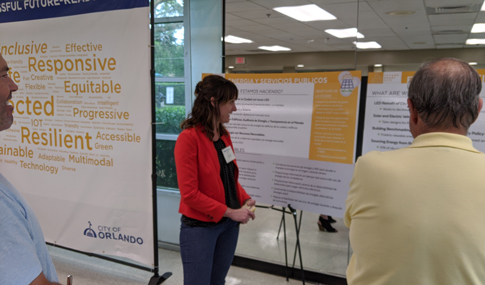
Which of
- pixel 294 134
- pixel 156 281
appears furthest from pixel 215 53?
pixel 156 281

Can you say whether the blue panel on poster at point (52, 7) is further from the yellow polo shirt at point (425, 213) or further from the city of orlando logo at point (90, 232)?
the yellow polo shirt at point (425, 213)

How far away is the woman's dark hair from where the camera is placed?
1758mm

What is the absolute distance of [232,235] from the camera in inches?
73.6

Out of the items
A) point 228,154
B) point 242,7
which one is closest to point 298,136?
point 228,154

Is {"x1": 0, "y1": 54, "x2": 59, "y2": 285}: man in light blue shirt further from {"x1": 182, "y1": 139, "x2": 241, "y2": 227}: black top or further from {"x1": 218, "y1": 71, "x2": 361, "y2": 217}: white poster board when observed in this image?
{"x1": 218, "y1": 71, "x2": 361, "y2": 217}: white poster board

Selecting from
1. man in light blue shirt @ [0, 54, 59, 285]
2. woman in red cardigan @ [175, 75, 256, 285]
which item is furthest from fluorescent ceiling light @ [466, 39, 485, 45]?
man in light blue shirt @ [0, 54, 59, 285]

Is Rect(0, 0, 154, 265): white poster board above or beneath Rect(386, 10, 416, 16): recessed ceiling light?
beneath

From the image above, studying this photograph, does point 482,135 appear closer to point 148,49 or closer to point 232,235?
point 232,235

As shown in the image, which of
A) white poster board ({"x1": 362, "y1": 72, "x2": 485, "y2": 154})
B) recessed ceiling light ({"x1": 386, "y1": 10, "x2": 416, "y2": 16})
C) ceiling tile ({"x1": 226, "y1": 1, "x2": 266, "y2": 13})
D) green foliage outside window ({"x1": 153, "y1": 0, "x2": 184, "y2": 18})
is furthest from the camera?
ceiling tile ({"x1": 226, "y1": 1, "x2": 266, "y2": 13})

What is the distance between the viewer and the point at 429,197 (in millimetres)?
719

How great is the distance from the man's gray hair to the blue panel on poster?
6.58 ft

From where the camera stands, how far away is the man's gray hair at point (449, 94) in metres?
0.78

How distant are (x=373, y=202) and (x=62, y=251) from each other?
3.44 meters

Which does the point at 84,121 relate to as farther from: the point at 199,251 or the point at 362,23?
the point at 362,23
